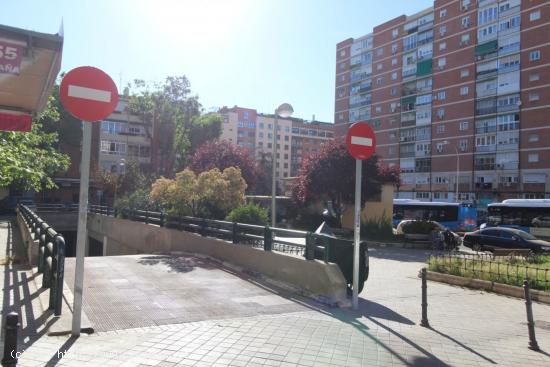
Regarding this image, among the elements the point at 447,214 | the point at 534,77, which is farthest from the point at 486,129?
the point at 447,214

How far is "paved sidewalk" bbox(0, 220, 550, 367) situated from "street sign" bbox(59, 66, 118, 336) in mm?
676

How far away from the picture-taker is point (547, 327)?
23.9 ft

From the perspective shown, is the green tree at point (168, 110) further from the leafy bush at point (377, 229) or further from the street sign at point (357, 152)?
the street sign at point (357, 152)

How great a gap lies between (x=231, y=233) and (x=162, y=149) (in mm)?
44023

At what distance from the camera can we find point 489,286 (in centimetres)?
1052

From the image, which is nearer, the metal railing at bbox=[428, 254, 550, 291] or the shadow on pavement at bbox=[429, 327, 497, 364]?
the shadow on pavement at bbox=[429, 327, 497, 364]

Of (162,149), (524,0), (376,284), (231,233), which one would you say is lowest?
(376,284)

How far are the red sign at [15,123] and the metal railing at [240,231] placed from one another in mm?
4768

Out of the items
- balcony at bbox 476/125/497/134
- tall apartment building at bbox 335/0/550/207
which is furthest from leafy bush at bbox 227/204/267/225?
balcony at bbox 476/125/497/134

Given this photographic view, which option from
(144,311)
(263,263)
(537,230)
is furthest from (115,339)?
(537,230)

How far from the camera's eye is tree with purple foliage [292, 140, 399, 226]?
29.1 m

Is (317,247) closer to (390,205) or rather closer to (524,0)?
(390,205)

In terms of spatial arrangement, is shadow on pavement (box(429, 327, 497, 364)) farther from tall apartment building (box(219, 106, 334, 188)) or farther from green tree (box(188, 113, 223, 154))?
tall apartment building (box(219, 106, 334, 188))

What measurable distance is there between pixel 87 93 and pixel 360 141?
13.9 ft
